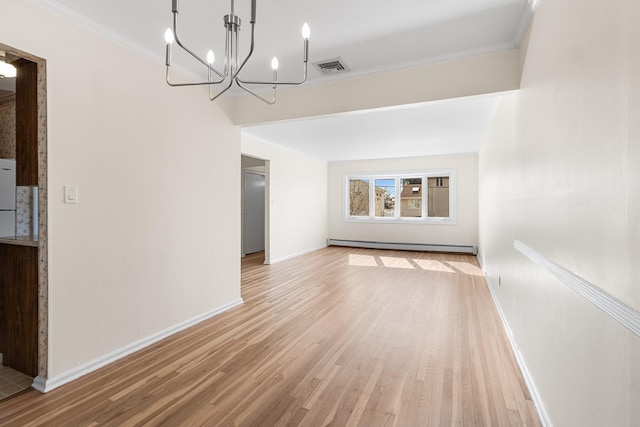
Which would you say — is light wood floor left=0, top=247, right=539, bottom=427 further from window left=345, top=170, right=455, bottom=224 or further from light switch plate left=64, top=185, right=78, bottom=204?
window left=345, top=170, right=455, bottom=224

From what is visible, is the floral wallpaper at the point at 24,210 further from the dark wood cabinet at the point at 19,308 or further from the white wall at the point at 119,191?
the white wall at the point at 119,191

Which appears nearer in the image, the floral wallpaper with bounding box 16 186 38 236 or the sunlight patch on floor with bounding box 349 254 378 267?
the floral wallpaper with bounding box 16 186 38 236

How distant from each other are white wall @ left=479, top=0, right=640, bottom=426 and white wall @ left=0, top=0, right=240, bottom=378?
2.82 metres

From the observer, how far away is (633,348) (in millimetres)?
883

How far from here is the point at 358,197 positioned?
8914 mm

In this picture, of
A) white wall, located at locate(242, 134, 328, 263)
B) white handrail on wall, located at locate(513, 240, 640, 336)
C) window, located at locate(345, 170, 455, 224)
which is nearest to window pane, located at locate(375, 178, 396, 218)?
window, located at locate(345, 170, 455, 224)

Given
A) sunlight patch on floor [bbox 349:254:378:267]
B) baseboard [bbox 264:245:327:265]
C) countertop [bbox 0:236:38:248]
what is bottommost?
sunlight patch on floor [bbox 349:254:378:267]

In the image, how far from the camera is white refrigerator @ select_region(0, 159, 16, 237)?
3730mm

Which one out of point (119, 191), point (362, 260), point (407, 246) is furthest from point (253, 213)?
point (119, 191)

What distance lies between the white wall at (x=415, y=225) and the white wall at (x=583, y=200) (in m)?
5.75

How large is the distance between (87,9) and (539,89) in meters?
2.93

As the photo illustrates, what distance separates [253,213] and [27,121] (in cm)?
543

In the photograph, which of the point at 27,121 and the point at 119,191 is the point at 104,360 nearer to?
the point at 119,191

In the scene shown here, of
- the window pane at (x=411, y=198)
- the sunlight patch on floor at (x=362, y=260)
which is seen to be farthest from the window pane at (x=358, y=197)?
the sunlight patch on floor at (x=362, y=260)
